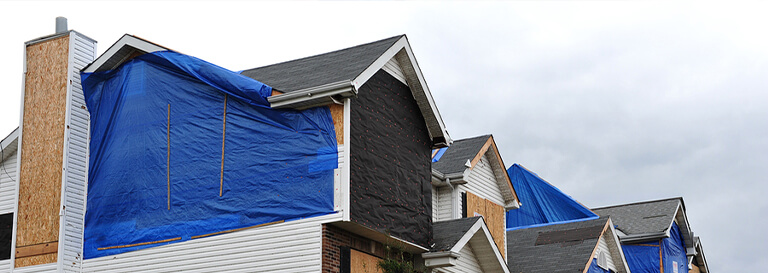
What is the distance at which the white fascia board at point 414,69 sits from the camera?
21125mm

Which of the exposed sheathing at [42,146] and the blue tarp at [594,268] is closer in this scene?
the exposed sheathing at [42,146]

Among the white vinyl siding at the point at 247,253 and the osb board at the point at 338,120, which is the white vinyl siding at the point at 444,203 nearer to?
the osb board at the point at 338,120

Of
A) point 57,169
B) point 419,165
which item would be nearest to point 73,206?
point 57,169

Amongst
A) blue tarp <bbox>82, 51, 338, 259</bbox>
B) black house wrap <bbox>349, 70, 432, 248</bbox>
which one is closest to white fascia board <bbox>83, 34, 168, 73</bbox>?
blue tarp <bbox>82, 51, 338, 259</bbox>

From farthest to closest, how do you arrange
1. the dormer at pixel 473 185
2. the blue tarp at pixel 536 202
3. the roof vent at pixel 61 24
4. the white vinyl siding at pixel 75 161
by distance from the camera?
1. the blue tarp at pixel 536 202
2. the dormer at pixel 473 185
3. the roof vent at pixel 61 24
4. the white vinyl siding at pixel 75 161

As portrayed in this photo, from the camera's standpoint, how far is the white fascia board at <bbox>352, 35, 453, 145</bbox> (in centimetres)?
2112

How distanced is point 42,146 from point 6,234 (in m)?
2.76

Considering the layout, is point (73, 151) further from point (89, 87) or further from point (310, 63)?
point (310, 63)

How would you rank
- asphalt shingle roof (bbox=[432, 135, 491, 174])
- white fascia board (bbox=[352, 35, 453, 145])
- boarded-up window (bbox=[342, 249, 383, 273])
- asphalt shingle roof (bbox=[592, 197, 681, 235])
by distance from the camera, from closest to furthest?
1. boarded-up window (bbox=[342, 249, 383, 273])
2. white fascia board (bbox=[352, 35, 453, 145])
3. asphalt shingle roof (bbox=[432, 135, 491, 174])
4. asphalt shingle roof (bbox=[592, 197, 681, 235])

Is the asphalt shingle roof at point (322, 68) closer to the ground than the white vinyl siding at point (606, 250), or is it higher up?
higher up

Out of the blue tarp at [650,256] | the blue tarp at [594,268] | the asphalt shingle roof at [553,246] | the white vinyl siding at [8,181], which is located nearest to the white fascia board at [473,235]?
the asphalt shingle roof at [553,246]

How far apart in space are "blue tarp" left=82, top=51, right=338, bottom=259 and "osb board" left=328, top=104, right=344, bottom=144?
0.13 metres

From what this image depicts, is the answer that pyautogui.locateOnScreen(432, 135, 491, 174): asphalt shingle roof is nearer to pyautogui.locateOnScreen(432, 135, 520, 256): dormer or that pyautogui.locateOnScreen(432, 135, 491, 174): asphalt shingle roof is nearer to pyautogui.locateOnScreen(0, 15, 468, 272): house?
pyautogui.locateOnScreen(432, 135, 520, 256): dormer

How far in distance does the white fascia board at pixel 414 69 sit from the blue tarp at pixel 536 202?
13.1 meters
